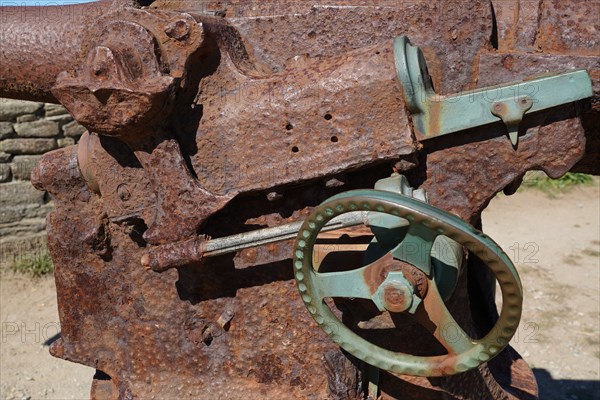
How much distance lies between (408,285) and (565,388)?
2737 mm

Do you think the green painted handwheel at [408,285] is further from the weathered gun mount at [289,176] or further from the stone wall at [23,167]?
the stone wall at [23,167]

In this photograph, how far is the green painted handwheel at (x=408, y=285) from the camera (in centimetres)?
128

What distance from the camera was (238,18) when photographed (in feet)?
5.75

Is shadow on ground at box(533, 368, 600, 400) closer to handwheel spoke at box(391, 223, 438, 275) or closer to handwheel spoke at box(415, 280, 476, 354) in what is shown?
handwheel spoke at box(415, 280, 476, 354)

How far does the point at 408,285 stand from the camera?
1.41 m

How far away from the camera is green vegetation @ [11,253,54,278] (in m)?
5.25

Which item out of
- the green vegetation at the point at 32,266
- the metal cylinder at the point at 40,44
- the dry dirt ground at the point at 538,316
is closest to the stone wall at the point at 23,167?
the green vegetation at the point at 32,266

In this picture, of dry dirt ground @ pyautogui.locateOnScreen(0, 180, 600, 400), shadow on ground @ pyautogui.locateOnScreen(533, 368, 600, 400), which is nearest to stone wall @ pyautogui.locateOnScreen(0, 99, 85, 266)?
dry dirt ground @ pyautogui.locateOnScreen(0, 180, 600, 400)

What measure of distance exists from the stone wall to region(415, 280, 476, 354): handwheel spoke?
4.56 meters

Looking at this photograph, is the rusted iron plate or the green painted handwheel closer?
the green painted handwheel

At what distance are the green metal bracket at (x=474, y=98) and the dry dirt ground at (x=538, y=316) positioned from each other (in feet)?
5.62

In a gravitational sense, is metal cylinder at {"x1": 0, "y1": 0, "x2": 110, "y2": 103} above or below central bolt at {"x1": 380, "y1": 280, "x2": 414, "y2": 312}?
above

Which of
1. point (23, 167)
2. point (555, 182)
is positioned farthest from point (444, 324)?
point (555, 182)

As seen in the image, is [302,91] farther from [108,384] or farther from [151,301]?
[108,384]
